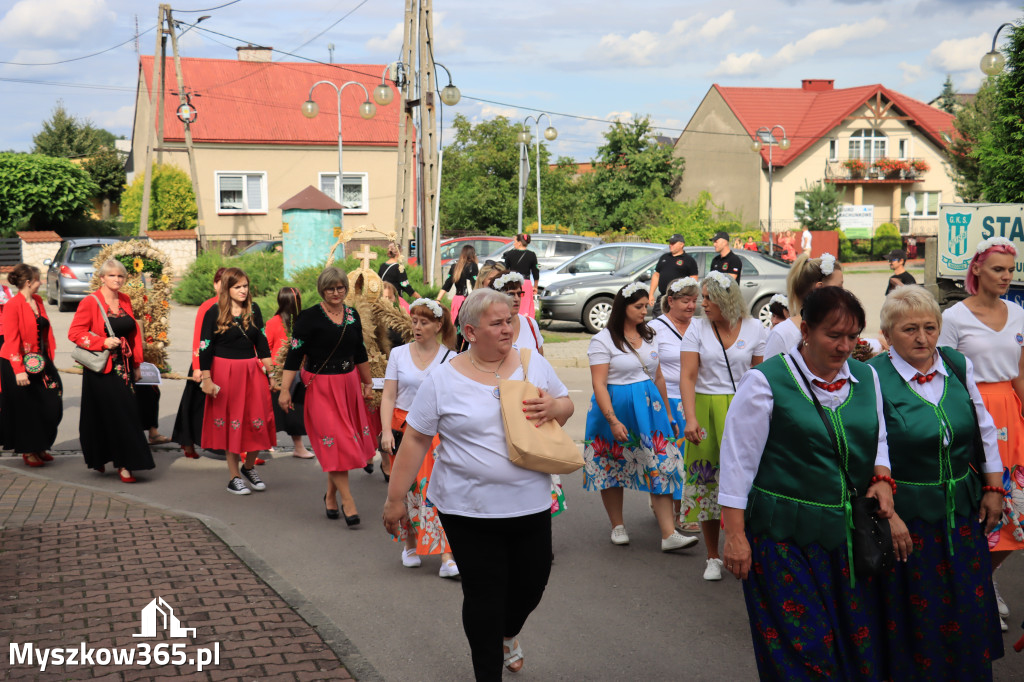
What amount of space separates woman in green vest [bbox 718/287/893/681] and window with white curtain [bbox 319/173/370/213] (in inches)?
1695

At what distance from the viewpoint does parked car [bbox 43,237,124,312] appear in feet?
79.8

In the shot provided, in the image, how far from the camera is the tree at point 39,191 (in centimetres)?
3198

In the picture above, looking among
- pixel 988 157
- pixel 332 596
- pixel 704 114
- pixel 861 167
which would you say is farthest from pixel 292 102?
pixel 332 596

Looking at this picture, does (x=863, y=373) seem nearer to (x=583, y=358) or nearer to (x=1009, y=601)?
(x=1009, y=601)

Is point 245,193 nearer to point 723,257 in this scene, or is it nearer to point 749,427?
point 723,257

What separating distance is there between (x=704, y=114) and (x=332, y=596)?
2207 inches

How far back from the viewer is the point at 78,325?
8.59 m

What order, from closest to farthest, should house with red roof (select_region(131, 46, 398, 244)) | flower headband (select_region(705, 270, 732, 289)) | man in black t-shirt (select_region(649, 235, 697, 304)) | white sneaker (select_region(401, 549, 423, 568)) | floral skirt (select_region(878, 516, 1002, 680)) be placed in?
1. floral skirt (select_region(878, 516, 1002, 680))
2. flower headband (select_region(705, 270, 732, 289))
3. white sneaker (select_region(401, 549, 423, 568))
4. man in black t-shirt (select_region(649, 235, 697, 304))
5. house with red roof (select_region(131, 46, 398, 244))

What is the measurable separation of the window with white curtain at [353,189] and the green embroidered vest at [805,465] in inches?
1697

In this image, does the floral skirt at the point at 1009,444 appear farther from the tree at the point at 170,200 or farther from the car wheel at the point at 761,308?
the tree at the point at 170,200

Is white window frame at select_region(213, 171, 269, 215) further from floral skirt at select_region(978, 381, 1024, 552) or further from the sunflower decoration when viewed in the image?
floral skirt at select_region(978, 381, 1024, 552)

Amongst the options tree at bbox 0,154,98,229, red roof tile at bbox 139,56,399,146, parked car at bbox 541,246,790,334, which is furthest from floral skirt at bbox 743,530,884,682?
red roof tile at bbox 139,56,399,146

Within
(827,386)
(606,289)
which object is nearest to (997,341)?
(827,386)

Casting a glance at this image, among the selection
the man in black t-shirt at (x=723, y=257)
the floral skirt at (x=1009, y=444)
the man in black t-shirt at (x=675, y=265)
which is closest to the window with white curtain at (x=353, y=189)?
the man in black t-shirt at (x=675, y=265)
